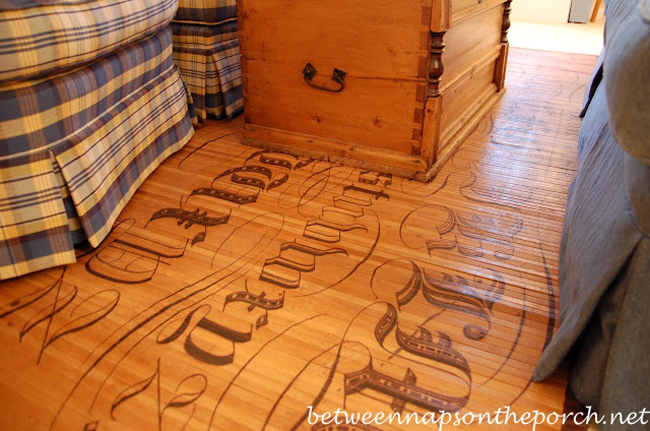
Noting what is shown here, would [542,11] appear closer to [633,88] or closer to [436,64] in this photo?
[436,64]

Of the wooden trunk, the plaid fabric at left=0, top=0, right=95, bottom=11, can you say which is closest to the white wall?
the wooden trunk

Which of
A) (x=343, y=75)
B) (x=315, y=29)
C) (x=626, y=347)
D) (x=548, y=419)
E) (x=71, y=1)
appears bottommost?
(x=548, y=419)

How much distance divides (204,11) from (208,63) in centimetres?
17

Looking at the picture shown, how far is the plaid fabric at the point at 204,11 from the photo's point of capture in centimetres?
165

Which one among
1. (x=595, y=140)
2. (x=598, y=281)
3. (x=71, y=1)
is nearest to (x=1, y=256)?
(x=71, y=1)

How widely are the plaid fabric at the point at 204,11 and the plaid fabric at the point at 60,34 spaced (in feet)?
1.51

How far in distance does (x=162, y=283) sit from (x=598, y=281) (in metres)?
0.76

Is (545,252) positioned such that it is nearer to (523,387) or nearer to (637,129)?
(523,387)

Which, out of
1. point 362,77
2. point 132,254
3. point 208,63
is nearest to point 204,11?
point 208,63

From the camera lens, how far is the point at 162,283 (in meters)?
0.97

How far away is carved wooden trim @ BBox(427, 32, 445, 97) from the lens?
1215 mm

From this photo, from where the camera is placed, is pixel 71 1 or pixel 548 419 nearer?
pixel 548 419

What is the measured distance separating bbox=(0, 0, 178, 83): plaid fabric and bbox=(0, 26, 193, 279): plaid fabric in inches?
1.6

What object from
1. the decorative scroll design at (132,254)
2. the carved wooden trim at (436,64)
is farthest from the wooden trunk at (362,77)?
the decorative scroll design at (132,254)
